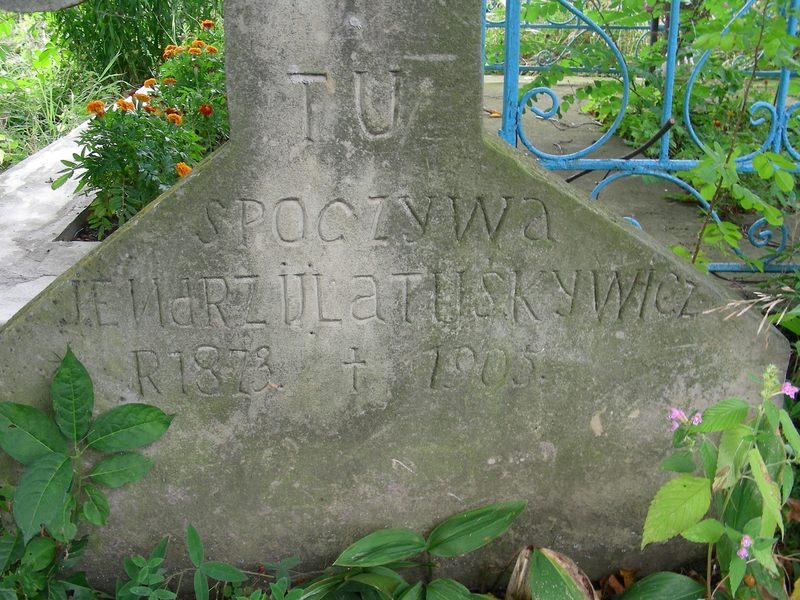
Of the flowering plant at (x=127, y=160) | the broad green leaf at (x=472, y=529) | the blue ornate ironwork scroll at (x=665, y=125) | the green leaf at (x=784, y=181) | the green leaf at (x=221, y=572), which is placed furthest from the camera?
the flowering plant at (x=127, y=160)

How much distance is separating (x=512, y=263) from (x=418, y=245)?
9.5 inches

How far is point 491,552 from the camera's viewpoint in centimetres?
227

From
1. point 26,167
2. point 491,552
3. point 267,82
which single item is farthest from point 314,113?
point 26,167

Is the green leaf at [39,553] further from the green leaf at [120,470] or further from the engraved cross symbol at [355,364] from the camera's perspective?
the engraved cross symbol at [355,364]

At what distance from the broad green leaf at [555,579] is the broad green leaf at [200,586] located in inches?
32.4

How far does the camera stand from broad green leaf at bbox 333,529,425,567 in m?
2.06

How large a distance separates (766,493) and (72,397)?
160 cm

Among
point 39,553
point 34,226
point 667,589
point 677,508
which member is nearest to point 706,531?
point 677,508

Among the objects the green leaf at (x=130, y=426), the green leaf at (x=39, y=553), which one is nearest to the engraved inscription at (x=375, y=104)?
the green leaf at (x=130, y=426)

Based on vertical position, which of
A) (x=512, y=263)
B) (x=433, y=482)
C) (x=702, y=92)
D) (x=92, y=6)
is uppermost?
(x=92, y=6)

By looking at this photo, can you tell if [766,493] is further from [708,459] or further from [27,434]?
[27,434]

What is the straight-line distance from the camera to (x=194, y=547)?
1.97 m

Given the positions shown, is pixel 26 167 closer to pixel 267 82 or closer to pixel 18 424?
pixel 18 424

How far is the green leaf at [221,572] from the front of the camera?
6.59ft
